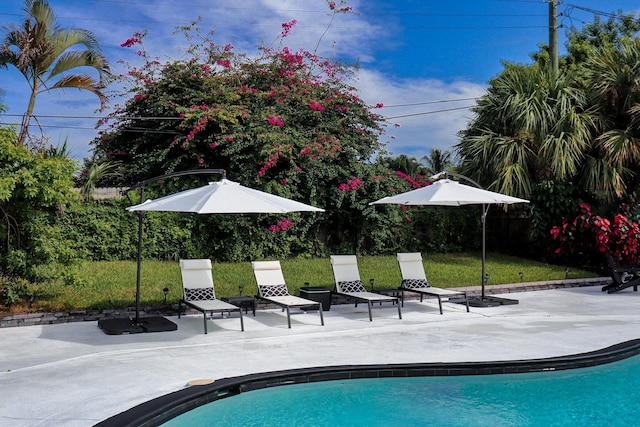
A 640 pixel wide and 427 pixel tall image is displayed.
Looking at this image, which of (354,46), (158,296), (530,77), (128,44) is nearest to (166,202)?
(158,296)

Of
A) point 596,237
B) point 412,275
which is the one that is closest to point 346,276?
point 412,275

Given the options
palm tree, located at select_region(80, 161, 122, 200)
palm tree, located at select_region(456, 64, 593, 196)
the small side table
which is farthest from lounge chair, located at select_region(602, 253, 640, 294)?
palm tree, located at select_region(80, 161, 122, 200)

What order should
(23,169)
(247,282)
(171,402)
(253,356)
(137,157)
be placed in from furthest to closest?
1. (137,157)
2. (247,282)
3. (23,169)
4. (253,356)
5. (171,402)

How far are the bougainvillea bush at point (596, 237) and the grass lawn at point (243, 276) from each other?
785 mm

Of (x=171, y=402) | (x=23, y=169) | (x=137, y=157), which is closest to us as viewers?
(x=171, y=402)

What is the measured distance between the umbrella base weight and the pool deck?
122mm

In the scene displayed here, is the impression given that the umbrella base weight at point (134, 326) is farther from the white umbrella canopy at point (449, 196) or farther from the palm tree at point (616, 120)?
the palm tree at point (616, 120)

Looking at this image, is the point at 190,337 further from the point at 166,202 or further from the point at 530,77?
the point at 530,77

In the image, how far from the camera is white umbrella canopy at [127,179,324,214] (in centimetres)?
810

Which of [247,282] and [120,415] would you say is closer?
[120,415]

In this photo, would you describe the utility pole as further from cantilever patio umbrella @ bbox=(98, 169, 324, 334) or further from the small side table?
cantilever patio umbrella @ bbox=(98, 169, 324, 334)

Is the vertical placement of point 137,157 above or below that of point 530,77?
below

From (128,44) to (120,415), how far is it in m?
15.5

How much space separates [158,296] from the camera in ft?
37.5
